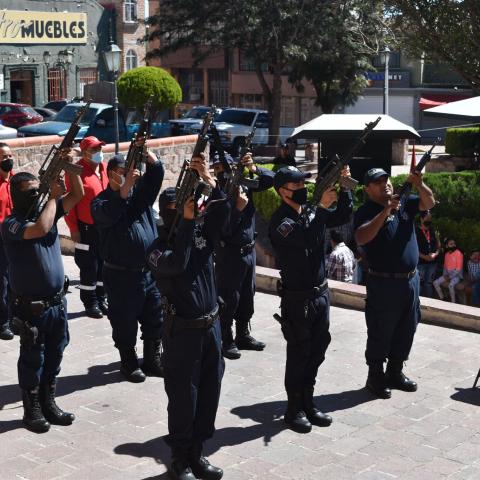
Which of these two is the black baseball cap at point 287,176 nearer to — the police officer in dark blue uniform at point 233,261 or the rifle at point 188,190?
the rifle at point 188,190

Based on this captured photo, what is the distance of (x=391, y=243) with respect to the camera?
8.12m

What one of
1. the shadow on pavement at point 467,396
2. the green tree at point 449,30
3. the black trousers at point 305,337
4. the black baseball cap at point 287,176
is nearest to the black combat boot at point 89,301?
the black trousers at point 305,337

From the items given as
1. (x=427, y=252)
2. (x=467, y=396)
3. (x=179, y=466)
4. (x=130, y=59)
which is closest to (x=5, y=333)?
(x=179, y=466)

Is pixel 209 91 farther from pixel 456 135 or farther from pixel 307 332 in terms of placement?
pixel 307 332

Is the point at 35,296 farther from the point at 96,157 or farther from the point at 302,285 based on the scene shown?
the point at 96,157

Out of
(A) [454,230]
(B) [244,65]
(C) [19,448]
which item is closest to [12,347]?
(C) [19,448]

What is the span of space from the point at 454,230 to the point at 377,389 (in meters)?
5.02

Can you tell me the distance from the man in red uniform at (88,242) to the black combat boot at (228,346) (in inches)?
76.6

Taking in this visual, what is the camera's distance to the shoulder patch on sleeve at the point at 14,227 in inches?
293

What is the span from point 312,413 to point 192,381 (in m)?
1.44

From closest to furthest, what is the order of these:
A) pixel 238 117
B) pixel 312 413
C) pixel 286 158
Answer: pixel 312 413
pixel 286 158
pixel 238 117

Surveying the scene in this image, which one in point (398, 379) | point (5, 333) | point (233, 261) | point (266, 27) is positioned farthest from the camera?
point (266, 27)

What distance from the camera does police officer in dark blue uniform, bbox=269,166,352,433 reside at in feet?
24.6

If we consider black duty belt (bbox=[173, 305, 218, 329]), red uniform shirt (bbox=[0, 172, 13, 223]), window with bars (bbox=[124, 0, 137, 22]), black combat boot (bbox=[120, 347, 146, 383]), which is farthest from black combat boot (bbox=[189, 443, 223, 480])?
window with bars (bbox=[124, 0, 137, 22])
